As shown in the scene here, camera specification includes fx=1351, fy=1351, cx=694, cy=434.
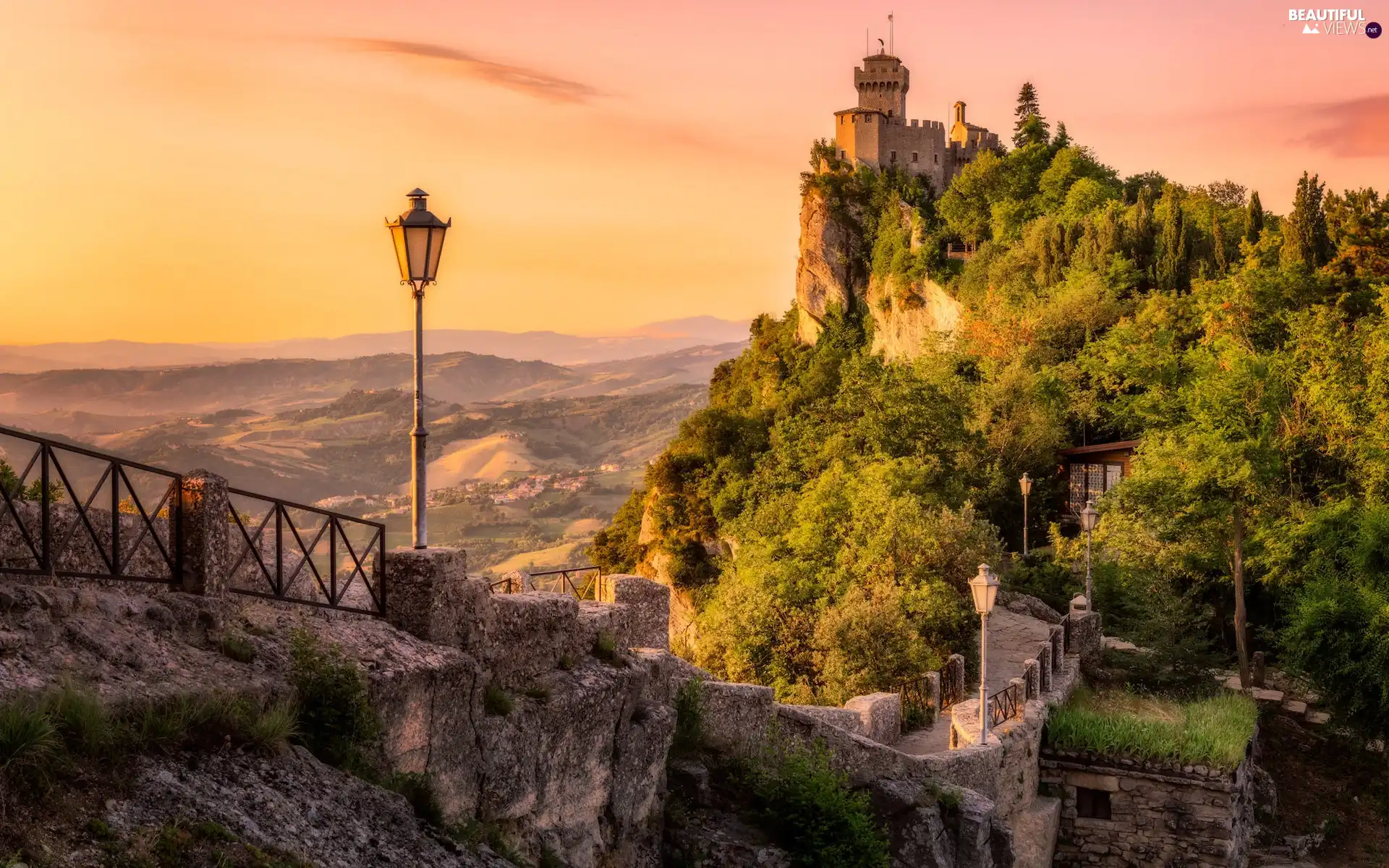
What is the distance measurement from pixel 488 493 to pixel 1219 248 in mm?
58233

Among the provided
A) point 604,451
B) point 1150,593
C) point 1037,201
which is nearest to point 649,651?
point 1150,593

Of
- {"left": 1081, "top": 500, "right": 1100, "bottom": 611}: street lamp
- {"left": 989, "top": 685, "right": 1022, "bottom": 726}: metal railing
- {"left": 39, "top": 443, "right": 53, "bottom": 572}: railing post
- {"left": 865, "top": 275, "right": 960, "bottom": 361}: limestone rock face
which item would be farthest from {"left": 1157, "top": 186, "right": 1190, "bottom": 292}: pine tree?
{"left": 39, "top": 443, "right": 53, "bottom": 572}: railing post

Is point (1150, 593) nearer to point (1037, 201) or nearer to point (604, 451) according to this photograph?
point (1037, 201)

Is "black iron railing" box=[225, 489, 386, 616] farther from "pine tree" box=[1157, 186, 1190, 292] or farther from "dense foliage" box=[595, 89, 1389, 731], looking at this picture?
"pine tree" box=[1157, 186, 1190, 292]

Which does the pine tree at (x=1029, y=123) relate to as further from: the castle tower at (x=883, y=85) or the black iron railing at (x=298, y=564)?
the black iron railing at (x=298, y=564)

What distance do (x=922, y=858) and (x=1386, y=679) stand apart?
16.7 metres

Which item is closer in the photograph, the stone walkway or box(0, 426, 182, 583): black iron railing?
box(0, 426, 182, 583): black iron railing

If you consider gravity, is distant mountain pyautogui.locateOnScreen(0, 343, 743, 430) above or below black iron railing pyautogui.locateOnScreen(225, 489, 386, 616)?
above

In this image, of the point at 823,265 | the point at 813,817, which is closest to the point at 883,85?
the point at 823,265

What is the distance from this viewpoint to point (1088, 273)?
5816cm

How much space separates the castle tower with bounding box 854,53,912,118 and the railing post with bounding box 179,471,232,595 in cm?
8501

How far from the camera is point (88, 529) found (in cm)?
820

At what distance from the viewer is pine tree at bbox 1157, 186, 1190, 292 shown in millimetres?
58188

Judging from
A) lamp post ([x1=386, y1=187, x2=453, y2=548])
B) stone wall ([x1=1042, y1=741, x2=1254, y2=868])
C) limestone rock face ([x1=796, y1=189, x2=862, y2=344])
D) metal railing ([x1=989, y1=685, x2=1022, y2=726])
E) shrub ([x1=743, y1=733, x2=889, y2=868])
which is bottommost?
stone wall ([x1=1042, y1=741, x2=1254, y2=868])
